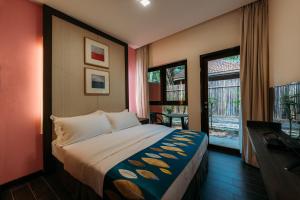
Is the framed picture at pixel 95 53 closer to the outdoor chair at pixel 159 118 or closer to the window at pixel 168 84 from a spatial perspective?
the window at pixel 168 84

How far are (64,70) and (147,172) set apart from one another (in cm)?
222

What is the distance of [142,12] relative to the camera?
7.65 feet

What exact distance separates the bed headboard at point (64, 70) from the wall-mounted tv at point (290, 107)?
2869 millimetres

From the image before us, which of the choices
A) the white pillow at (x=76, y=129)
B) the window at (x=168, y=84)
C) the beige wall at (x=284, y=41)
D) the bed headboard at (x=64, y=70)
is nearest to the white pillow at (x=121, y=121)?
the white pillow at (x=76, y=129)

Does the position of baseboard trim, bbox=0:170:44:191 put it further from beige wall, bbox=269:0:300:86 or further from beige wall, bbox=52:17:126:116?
beige wall, bbox=269:0:300:86

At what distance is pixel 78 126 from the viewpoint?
75.7 inches

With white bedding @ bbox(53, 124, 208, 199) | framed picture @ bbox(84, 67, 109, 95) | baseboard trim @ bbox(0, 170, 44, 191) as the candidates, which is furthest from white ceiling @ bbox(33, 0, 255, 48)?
baseboard trim @ bbox(0, 170, 44, 191)

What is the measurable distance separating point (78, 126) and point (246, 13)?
328 centimetres

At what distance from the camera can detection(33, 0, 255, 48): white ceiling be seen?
83.3 inches

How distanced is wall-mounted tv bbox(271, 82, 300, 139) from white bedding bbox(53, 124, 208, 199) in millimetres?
961

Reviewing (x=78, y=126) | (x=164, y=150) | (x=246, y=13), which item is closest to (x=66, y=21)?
(x=78, y=126)

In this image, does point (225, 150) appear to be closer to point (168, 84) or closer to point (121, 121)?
point (168, 84)

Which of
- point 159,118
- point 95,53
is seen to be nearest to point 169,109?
point 159,118

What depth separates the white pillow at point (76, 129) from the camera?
5.96ft
